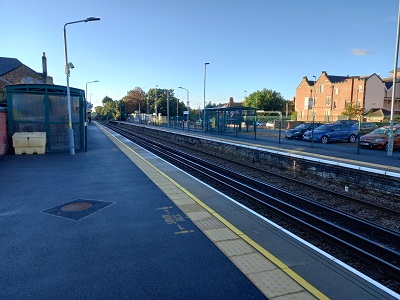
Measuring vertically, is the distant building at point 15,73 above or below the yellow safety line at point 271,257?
above

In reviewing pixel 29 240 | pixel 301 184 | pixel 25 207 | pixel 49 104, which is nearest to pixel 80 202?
pixel 25 207

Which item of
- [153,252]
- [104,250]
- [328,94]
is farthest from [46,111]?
[328,94]

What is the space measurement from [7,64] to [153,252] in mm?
53195

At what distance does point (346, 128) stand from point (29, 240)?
2465cm

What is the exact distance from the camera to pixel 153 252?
16.0 feet

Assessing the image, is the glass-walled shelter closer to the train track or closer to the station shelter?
the train track

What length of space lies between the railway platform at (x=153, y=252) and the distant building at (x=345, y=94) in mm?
49526

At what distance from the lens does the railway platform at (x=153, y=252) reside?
3818 millimetres

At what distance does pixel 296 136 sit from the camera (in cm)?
2706

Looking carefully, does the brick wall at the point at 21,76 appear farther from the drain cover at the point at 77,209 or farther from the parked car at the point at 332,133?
the drain cover at the point at 77,209

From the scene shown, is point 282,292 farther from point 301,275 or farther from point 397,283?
point 397,283

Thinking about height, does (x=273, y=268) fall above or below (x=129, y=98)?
below

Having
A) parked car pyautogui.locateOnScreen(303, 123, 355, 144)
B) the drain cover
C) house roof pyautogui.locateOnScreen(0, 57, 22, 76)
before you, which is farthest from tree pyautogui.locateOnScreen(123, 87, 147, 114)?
the drain cover

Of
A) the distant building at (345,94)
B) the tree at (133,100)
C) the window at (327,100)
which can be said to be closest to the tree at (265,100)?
the distant building at (345,94)
